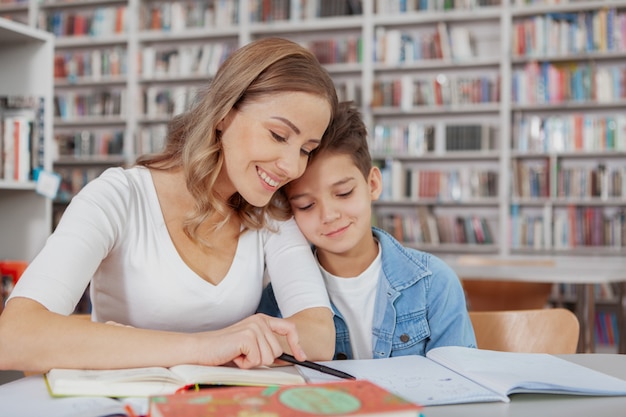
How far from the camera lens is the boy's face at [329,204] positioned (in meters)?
1.38

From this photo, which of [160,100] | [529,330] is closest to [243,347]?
[529,330]

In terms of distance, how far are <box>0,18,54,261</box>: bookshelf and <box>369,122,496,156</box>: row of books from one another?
105 inches

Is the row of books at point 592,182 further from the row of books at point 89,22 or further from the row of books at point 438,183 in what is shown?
the row of books at point 89,22

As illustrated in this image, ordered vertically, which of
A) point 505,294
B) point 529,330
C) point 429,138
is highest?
point 429,138

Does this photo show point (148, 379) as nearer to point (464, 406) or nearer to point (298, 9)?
point (464, 406)

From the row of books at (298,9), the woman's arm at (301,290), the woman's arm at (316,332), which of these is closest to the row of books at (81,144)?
the row of books at (298,9)

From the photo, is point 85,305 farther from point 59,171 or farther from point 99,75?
point 99,75

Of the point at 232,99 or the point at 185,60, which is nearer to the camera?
the point at 232,99

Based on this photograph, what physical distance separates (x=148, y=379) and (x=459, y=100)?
170 inches

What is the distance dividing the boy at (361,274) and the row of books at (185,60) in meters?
3.92

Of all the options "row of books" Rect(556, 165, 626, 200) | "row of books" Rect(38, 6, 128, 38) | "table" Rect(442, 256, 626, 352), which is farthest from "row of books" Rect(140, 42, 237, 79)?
"table" Rect(442, 256, 626, 352)

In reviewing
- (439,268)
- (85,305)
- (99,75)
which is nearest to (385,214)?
(85,305)

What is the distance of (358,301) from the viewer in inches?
56.6

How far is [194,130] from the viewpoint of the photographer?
1.27 m
